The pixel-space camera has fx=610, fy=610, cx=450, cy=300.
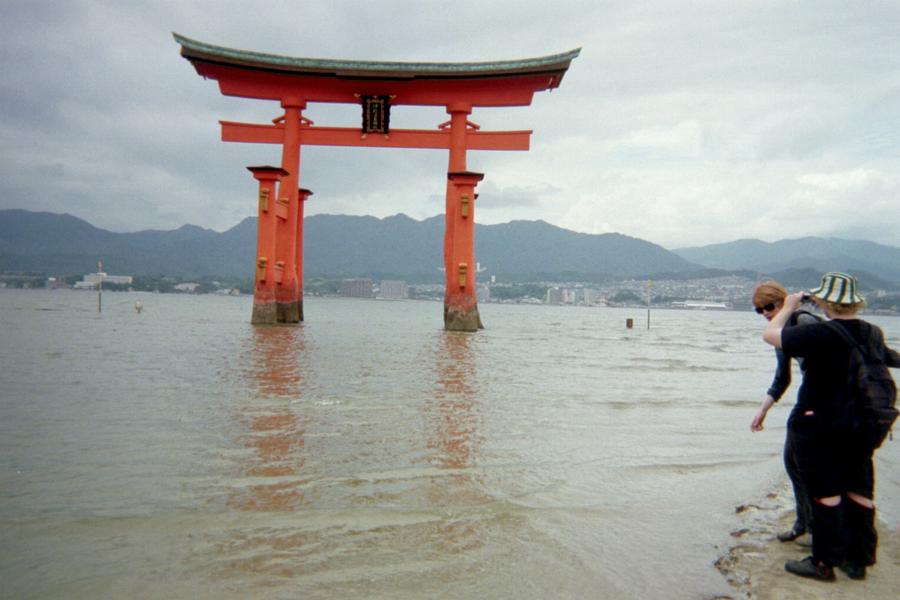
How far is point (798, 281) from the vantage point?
96625mm

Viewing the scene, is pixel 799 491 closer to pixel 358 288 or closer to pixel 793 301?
pixel 793 301

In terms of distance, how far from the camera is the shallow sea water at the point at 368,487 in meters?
2.54

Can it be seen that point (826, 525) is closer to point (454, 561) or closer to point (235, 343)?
point (454, 561)

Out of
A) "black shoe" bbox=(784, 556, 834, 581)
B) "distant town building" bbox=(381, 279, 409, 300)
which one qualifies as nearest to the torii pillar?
"black shoe" bbox=(784, 556, 834, 581)

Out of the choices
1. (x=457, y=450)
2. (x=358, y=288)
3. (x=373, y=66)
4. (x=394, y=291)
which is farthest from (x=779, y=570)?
(x=394, y=291)

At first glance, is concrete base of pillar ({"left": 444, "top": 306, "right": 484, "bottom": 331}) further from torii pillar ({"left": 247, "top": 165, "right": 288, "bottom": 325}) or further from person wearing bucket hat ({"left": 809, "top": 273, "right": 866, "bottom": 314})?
person wearing bucket hat ({"left": 809, "top": 273, "right": 866, "bottom": 314})

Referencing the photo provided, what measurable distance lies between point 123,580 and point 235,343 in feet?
42.9

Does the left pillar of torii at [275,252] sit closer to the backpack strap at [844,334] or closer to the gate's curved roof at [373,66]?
the gate's curved roof at [373,66]

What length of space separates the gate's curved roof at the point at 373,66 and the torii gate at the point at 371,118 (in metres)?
0.03

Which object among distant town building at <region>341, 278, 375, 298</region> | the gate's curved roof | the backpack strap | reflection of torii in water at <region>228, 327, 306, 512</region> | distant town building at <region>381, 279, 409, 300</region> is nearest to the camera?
the backpack strap

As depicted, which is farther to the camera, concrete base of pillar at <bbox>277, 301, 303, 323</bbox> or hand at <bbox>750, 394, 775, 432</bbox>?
concrete base of pillar at <bbox>277, 301, 303, 323</bbox>

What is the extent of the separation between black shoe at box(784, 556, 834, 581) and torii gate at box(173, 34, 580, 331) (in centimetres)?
1732

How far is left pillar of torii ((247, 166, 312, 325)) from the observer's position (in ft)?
63.1

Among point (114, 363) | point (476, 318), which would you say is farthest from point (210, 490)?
point (476, 318)
